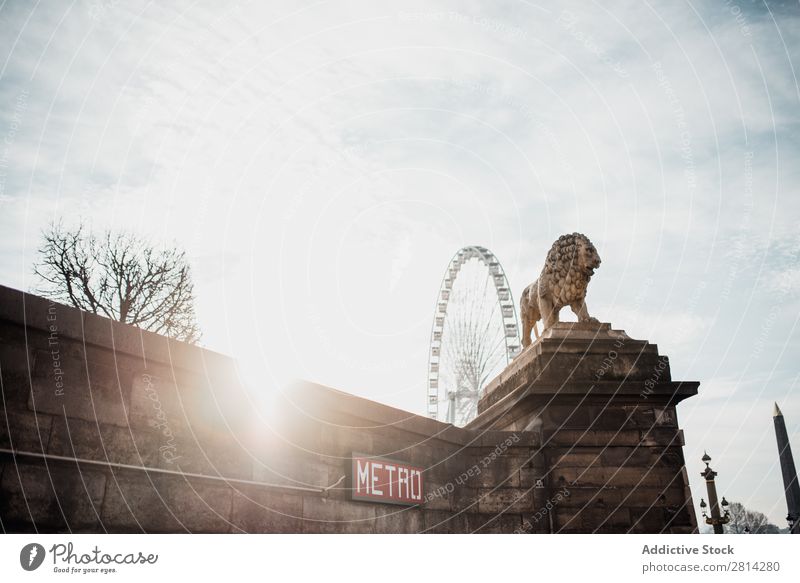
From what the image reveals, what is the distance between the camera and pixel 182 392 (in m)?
6.66

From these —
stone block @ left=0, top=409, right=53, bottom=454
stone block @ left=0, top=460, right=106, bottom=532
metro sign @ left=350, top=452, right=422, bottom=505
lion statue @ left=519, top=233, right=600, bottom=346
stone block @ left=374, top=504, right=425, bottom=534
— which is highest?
lion statue @ left=519, top=233, right=600, bottom=346

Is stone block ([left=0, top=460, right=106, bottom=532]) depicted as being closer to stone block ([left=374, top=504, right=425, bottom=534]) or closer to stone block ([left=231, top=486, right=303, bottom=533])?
stone block ([left=231, top=486, right=303, bottom=533])

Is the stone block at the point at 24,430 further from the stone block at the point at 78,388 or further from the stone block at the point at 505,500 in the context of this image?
the stone block at the point at 505,500

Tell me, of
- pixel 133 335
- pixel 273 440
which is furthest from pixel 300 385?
pixel 133 335

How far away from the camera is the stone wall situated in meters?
5.50

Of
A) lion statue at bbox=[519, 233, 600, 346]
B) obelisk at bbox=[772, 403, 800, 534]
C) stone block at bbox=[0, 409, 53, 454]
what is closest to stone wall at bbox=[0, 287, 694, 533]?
stone block at bbox=[0, 409, 53, 454]

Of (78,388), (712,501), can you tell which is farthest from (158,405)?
(712,501)

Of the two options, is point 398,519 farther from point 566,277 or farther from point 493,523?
point 566,277

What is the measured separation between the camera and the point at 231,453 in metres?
6.98

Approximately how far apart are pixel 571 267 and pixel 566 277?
204 millimetres

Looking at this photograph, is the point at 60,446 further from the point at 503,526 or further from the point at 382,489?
the point at 503,526

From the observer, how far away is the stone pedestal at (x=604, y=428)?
33.4ft

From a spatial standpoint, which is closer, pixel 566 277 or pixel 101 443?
pixel 101 443

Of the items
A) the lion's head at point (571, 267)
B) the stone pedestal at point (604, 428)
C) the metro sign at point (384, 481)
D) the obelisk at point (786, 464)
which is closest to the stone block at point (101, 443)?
the metro sign at point (384, 481)
